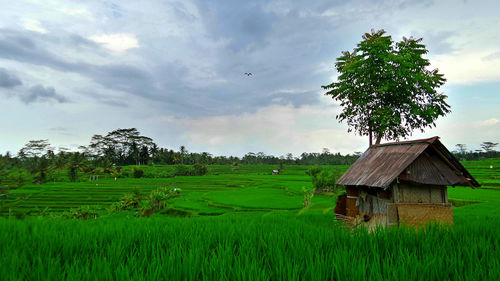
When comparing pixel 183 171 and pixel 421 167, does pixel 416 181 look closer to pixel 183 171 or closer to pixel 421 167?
pixel 421 167

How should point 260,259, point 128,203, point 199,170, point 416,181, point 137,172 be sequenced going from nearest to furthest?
point 260,259 → point 416,181 → point 128,203 → point 137,172 → point 199,170

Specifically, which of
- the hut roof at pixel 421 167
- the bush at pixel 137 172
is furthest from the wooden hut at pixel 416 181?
the bush at pixel 137 172

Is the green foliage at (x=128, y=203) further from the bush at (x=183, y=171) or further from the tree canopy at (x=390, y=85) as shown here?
the bush at (x=183, y=171)

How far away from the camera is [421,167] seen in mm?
8648

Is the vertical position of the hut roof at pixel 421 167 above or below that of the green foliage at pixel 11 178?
above

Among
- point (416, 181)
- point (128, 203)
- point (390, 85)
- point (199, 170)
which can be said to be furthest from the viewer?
point (199, 170)

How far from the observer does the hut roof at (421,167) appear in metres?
8.34

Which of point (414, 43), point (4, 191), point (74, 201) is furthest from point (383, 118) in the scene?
point (74, 201)

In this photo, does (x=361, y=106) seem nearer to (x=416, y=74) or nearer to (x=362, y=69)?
(x=362, y=69)

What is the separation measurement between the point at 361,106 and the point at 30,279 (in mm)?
17601

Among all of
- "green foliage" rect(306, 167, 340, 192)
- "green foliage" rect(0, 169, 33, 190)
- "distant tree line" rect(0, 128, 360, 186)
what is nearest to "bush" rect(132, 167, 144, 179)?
"distant tree line" rect(0, 128, 360, 186)

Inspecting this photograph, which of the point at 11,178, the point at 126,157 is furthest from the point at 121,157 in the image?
the point at 11,178

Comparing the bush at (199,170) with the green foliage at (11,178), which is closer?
the green foliage at (11,178)

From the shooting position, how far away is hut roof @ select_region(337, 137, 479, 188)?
8344mm
